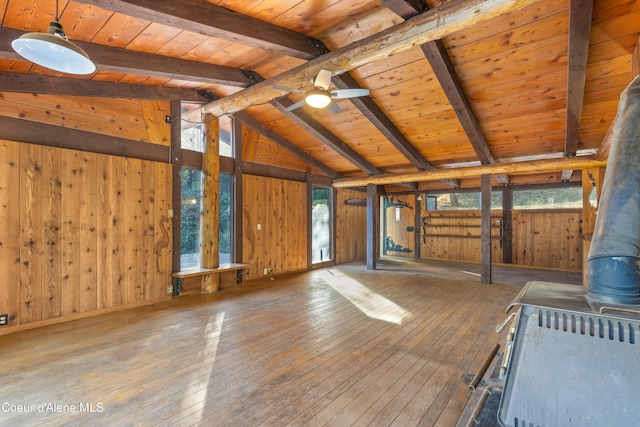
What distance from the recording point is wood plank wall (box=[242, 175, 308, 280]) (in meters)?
6.16

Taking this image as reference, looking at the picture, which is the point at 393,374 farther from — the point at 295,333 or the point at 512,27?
the point at 512,27

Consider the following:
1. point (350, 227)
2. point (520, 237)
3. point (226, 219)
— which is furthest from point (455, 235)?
point (226, 219)

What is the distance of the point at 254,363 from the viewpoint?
2.68 meters

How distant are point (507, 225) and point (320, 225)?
18.1 ft

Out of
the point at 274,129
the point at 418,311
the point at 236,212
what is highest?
the point at 274,129

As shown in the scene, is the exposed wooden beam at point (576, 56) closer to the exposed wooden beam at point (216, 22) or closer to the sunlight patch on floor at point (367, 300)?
the exposed wooden beam at point (216, 22)

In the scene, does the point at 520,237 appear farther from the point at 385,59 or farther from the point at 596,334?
the point at 596,334

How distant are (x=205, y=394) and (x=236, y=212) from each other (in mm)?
4044

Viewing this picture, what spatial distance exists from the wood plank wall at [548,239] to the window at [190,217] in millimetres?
8521

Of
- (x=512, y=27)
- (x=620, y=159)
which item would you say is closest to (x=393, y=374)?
(x=620, y=159)

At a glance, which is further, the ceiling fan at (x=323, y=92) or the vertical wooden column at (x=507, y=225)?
the vertical wooden column at (x=507, y=225)

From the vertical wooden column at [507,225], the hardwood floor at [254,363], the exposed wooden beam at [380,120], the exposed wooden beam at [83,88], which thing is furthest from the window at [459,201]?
the exposed wooden beam at [83,88]

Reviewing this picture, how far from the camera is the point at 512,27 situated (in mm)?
3232

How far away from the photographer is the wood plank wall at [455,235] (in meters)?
8.86
